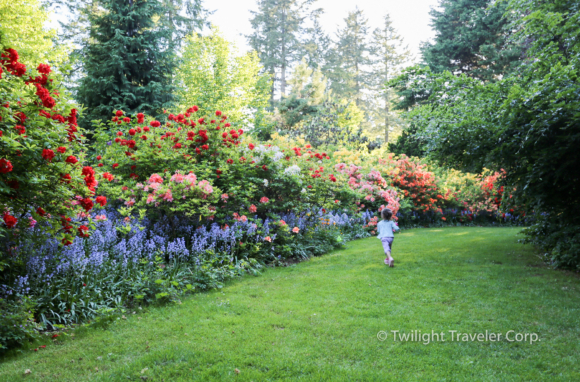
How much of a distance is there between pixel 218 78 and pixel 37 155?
619 inches

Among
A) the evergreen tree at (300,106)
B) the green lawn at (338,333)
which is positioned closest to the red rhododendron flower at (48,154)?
the green lawn at (338,333)

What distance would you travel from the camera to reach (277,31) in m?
28.9

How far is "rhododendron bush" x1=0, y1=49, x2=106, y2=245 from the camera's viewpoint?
8.59 ft

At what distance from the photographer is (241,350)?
274 centimetres

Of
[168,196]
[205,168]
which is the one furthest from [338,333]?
[205,168]

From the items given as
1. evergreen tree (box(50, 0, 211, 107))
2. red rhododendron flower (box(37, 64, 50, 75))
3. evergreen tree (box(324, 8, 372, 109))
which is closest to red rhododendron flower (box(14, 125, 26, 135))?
red rhododendron flower (box(37, 64, 50, 75))

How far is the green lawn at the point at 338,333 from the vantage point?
96.3 inches

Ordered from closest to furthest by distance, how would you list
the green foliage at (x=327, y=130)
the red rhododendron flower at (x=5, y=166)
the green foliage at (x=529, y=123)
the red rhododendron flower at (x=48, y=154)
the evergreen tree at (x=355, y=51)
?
1. the red rhododendron flower at (x=5, y=166)
2. the red rhododendron flower at (x=48, y=154)
3. the green foliage at (x=529, y=123)
4. the green foliage at (x=327, y=130)
5. the evergreen tree at (x=355, y=51)

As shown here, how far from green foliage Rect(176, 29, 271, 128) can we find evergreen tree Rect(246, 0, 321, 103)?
952 cm

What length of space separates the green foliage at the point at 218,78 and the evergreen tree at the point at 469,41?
9.99 m

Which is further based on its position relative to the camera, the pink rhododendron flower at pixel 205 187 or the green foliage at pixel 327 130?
the green foliage at pixel 327 130

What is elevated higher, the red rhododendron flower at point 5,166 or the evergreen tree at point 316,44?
the evergreen tree at point 316,44

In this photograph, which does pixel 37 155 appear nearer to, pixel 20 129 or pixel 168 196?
pixel 20 129

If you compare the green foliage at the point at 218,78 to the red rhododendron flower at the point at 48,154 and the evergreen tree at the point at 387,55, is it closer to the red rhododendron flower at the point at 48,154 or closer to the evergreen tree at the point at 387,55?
the red rhododendron flower at the point at 48,154
